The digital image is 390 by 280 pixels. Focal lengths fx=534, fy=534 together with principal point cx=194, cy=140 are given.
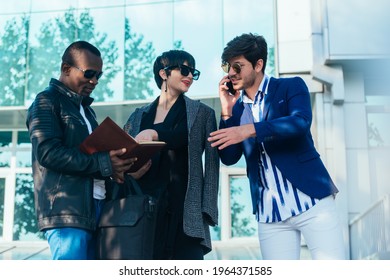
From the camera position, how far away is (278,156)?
2.07m

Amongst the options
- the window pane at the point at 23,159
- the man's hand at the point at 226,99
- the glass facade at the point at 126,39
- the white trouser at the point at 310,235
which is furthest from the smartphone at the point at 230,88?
the window pane at the point at 23,159

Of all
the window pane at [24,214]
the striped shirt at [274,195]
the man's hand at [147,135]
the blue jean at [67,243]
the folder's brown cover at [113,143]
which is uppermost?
the man's hand at [147,135]

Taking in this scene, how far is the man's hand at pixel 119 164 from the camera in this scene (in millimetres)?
1991

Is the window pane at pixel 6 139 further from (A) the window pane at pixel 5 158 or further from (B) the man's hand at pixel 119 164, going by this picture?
(B) the man's hand at pixel 119 164

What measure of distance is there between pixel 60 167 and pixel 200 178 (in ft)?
2.17

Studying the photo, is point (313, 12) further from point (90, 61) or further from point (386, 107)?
point (90, 61)

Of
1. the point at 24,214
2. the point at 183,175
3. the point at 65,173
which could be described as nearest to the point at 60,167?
the point at 65,173

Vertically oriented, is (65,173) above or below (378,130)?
below

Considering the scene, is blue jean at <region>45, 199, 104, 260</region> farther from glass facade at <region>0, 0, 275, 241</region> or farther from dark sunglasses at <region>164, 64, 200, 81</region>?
glass facade at <region>0, 0, 275, 241</region>

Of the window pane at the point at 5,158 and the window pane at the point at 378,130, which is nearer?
the window pane at the point at 378,130

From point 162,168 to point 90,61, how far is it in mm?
552

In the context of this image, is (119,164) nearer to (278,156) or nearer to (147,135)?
(147,135)
